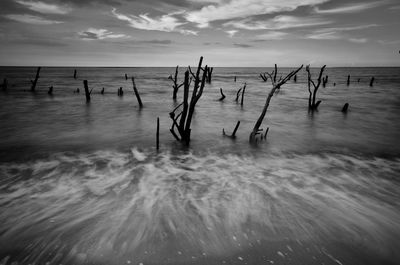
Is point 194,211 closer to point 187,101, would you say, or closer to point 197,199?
point 197,199

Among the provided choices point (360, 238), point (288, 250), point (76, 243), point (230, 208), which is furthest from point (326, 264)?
point (76, 243)

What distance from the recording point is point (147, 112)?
16.5 m

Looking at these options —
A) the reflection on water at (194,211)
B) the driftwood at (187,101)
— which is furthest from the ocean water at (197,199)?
the driftwood at (187,101)

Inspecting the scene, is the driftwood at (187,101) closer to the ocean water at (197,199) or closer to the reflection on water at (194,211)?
the ocean water at (197,199)

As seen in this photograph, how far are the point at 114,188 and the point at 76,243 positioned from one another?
74.2 inches

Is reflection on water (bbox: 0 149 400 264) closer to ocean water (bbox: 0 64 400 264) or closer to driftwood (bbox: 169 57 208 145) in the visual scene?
ocean water (bbox: 0 64 400 264)

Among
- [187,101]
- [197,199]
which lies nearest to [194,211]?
[197,199]

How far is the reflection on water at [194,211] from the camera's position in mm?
3607

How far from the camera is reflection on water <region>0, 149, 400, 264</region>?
3607 mm

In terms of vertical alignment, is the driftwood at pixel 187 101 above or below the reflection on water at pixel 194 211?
above

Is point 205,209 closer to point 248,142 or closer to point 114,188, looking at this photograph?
point 114,188

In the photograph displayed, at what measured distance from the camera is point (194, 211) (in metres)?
4.66

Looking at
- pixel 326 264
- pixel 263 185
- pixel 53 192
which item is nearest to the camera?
pixel 326 264

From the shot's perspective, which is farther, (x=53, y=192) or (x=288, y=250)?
(x=53, y=192)
